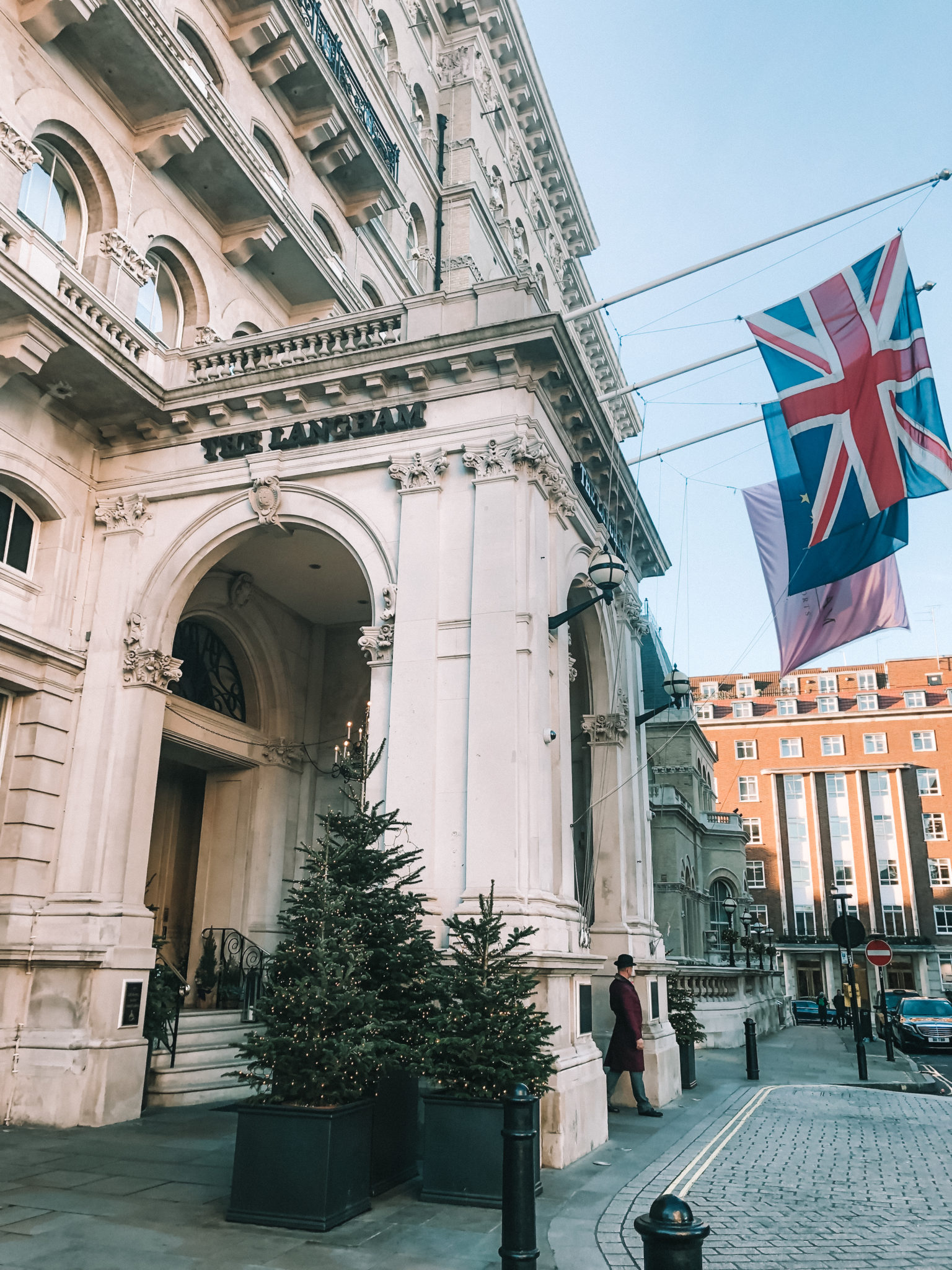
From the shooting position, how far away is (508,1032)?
8.25 m

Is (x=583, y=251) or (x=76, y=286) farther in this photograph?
(x=583, y=251)

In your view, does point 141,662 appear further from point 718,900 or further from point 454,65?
point 718,900

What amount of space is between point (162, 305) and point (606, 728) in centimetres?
1063

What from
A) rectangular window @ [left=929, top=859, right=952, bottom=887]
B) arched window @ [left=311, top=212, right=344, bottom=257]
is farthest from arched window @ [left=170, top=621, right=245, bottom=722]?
rectangular window @ [left=929, top=859, right=952, bottom=887]

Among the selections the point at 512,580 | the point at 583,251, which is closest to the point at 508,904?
the point at 512,580

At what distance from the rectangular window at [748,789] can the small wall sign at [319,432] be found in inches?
2782

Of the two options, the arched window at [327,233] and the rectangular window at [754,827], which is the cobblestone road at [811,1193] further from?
the rectangular window at [754,827]

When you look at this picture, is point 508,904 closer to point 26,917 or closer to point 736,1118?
point 736,1118

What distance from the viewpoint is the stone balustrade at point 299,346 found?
539 inches

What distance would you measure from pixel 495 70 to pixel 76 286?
20.3m

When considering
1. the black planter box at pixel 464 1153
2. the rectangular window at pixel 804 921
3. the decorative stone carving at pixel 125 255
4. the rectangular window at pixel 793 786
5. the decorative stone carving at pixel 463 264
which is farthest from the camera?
the rectangular window at pixel 793 786

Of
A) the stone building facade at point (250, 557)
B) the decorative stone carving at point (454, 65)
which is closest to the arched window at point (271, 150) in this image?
the stone building facade at point (250, 557)

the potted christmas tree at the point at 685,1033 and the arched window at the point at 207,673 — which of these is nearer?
the potted christmas tree at the point at 685,1033

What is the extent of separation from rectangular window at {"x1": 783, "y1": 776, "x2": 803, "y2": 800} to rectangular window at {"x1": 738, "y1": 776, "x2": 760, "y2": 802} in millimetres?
2241
